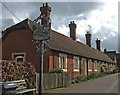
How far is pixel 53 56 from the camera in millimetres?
26156

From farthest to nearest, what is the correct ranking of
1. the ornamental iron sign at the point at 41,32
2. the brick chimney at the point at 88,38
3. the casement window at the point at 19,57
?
the brick chimney at the point at 88,38
the casement window at the point at 19,57
the ornamental iron sign at the point at 41,32

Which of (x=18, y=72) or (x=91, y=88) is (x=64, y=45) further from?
(x=18, y=72)

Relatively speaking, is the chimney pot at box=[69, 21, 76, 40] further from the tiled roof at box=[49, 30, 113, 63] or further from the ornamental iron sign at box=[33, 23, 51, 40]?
the ornamental iron sign at box=[33, 23, 51, 40]

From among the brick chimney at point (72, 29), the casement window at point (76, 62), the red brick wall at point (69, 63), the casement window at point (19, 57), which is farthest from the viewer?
the brick chimney at point (72, 29)

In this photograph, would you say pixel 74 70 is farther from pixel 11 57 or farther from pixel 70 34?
pixel 70 34

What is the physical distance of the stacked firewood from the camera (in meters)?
15.4

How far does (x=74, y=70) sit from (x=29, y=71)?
15414 millimetres

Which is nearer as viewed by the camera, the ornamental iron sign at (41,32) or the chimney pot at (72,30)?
the ornamental iron sign at (41,32)

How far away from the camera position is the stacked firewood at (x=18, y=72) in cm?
1542

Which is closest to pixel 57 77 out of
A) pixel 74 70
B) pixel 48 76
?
pixel 48 76

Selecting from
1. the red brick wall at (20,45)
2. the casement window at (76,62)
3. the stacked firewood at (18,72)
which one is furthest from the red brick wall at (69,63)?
the stacked firewood at (18,72)

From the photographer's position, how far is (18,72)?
1652 centimetres

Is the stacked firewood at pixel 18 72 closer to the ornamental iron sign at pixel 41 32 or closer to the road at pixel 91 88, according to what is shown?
the road at pixel 91 88

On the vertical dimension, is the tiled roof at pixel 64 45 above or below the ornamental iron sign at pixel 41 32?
above
